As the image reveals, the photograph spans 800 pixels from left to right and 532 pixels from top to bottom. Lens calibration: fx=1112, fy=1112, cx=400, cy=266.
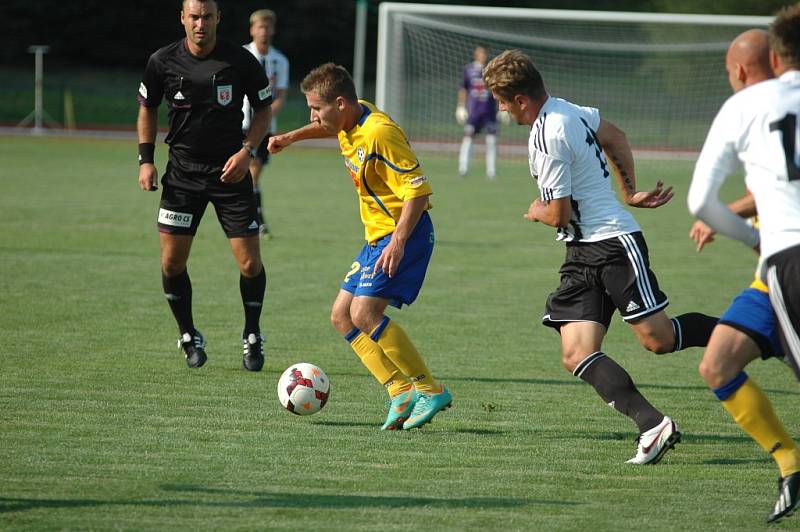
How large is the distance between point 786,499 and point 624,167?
6.26 ft

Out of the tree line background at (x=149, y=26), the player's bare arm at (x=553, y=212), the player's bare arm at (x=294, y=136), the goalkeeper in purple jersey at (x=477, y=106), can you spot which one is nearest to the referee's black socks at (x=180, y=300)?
the player's bare arm at (x=294, y=136)

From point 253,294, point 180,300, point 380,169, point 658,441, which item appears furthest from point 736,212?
point 180,300

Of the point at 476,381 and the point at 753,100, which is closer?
the point at 753,100

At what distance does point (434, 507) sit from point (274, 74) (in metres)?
9.47

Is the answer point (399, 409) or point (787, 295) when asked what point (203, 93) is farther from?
point (787, 295)

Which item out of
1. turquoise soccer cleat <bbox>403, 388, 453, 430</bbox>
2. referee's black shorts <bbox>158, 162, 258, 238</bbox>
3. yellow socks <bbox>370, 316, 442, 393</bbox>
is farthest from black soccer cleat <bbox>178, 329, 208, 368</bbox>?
turquoise soccer cleat <bbox>403, 388, 453, 430</bbox>

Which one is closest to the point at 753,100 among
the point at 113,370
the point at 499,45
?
the point at 113,370

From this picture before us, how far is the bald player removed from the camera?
409cm

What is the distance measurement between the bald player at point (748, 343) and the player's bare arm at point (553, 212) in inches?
33.2

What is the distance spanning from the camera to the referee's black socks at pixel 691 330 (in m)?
5.29

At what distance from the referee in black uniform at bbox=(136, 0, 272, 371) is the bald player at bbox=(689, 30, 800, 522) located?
3369 millimetres

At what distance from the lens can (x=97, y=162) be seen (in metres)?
24.4

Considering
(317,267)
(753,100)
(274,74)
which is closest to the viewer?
(753,100)

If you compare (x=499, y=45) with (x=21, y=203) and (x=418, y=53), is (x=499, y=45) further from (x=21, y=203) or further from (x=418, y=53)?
(x=21, y=203)
